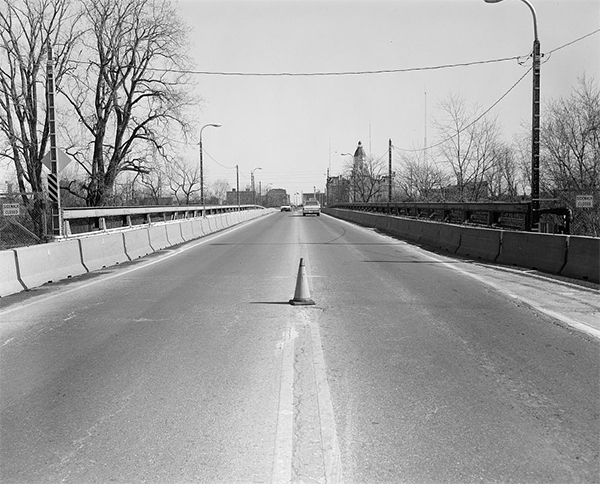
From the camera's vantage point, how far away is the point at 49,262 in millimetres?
11617

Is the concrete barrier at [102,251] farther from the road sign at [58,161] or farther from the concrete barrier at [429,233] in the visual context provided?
the concrete barrier at [429,233]

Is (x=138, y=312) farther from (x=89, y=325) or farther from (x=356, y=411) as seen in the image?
(x=356, y=411)

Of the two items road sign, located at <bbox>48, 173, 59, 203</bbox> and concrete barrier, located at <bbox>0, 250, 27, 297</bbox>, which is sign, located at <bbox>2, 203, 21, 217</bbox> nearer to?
road sign, located at <bbox>48, 173, 59, 203</bbox>

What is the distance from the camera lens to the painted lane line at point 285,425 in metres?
3.27

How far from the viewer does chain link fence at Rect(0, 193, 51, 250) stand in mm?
22703

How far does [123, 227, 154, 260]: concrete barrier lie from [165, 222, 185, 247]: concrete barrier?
9.41 ft

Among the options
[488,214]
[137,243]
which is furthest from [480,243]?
[137,243]

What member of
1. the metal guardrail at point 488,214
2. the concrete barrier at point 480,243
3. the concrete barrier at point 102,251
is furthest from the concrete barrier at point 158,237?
the metal guardrail at point 488,214

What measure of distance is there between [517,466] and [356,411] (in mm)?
1239

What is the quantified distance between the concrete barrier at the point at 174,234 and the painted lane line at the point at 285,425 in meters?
16.7

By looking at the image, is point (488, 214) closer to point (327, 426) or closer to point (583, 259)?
point (583, 259)

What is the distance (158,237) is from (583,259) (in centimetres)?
1424

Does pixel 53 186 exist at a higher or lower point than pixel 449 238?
higher

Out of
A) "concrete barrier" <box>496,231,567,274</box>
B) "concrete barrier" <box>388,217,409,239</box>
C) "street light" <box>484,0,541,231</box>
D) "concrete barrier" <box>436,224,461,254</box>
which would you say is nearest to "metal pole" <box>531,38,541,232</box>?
"street light" <box>484,0,541,231</box>
